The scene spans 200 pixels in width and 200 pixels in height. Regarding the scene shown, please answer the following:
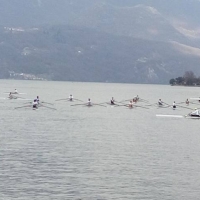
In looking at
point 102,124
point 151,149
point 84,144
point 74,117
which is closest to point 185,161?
point 151,149

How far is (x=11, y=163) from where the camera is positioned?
54.9m

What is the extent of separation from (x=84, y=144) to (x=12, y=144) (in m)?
6.15

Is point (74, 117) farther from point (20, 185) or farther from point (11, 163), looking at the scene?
point (20, 185)

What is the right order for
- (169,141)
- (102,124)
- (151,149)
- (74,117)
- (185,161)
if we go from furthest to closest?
(74,117), (102,124), (169,141), (151,149), (185,161)

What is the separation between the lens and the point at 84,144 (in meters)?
67.9

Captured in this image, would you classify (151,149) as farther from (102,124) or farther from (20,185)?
(102,124)

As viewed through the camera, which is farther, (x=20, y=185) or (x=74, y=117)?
(x=74, y=117)

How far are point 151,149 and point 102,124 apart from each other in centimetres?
2687

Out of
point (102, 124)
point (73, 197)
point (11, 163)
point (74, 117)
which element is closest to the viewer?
point (73, 197)

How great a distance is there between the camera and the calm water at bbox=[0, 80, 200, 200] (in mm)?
47356

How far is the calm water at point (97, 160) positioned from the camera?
47356 millimetres

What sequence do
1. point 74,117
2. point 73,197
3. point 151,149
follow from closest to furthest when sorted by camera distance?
point 73,197 → point 151,149 → point 74,117

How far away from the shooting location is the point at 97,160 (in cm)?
5788

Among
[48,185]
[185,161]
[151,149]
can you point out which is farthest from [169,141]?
[48,185]
